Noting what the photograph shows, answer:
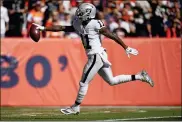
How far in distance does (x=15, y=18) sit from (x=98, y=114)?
534 cm

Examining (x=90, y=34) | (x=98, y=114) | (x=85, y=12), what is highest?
(x=85, y=12)

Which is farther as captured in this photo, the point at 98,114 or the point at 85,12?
the point at 98,114

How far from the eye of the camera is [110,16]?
15.7 m

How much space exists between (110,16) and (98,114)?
534 centimetres

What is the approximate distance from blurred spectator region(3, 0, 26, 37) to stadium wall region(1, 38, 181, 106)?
199cm

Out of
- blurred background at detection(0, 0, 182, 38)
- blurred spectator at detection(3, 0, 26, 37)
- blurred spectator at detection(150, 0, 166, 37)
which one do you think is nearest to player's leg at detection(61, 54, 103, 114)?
blurred background at detection(0, 0, 182, 38)

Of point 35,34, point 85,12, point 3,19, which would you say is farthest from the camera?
point 3,19

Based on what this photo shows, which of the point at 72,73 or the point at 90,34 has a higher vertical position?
the point at 90,34

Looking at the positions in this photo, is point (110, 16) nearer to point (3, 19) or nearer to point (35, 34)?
point (3, 19)

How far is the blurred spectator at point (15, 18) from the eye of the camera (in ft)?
50.0

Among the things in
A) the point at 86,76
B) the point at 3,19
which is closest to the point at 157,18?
the point at 3,19

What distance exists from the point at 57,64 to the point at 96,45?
3.69 metres

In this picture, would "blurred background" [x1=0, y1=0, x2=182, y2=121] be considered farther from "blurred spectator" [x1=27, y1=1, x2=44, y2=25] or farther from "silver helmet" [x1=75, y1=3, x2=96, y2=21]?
"silver helmet" [x1=75, y1=3, x2=96, y2=21]

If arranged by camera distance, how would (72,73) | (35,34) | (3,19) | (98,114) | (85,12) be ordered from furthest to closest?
(3,19) → (72,73) → (98,114) → (35,34) → (85,12)
